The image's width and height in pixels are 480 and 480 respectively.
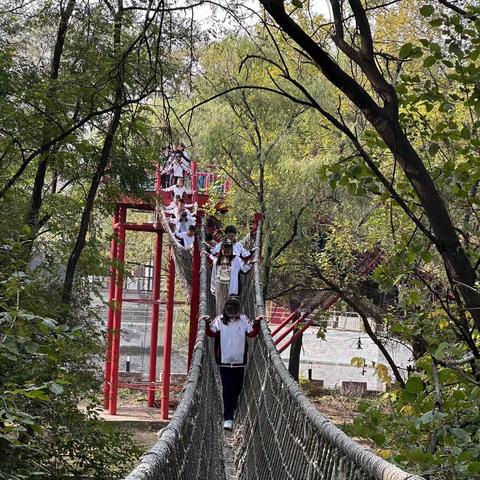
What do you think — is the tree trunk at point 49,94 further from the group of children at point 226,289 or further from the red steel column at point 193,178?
the red steel column at point 193,178

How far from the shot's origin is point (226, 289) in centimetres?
832

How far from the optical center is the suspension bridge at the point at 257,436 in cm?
253

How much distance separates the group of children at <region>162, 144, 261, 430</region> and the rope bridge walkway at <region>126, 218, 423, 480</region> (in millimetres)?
91

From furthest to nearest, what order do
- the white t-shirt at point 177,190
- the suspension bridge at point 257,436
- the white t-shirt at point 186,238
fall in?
the white t-shirt at point 177,190
the white t-shirt at point 186,238
the suspension bridge at point 257,436

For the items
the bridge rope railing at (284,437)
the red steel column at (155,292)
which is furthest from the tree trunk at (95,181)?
the red steel column at (155,292)

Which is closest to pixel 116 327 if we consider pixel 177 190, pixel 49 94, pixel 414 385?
pixel 177 190

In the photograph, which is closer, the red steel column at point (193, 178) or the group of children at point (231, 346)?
the group of children at point (231, 346)

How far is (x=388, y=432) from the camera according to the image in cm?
459

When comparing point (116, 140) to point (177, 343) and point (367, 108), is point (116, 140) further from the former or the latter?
point (177, 343)

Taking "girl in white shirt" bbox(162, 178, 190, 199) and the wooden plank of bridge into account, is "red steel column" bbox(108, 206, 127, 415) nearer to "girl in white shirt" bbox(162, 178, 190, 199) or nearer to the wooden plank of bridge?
"girl in white shirt" bbox(162, 178, 190, 199)

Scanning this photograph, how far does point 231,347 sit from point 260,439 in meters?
1.22

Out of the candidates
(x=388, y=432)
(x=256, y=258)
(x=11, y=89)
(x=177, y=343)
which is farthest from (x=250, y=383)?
(x=177, y=343)

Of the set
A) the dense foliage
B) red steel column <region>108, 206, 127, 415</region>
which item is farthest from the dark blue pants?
red steel column <region>108, 206, 127, 415</region>

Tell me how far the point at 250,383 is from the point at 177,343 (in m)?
18.7
